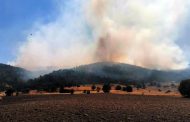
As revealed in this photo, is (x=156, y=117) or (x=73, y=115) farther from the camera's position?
(x=73, y=115)

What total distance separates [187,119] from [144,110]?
1190 cm

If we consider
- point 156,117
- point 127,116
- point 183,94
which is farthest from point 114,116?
point 183,94

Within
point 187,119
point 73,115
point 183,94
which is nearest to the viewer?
point 187,119

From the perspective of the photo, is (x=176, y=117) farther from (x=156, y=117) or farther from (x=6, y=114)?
(x=6, y=114)

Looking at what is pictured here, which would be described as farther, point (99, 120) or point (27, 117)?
point (27, 117)

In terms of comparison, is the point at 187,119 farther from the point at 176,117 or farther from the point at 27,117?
the point at 27,117

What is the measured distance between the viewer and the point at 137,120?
70125 mm

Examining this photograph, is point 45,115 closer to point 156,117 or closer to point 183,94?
point 156,117

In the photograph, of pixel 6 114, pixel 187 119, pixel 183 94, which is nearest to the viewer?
pixel 187 119

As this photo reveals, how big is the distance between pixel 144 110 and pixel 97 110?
8942mm

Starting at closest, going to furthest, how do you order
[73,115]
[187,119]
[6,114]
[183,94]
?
[187,119] → [73,115] → [6,114] → [183,94]

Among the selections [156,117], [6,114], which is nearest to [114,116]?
[156,117]

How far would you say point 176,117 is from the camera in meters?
72.1

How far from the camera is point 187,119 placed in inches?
2758
